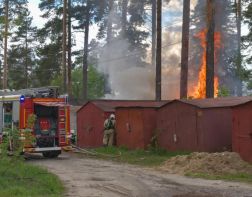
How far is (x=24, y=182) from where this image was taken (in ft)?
45.8

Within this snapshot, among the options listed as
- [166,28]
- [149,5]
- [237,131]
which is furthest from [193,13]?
[237,131]

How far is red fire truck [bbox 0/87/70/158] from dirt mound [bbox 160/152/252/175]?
6.34 meters

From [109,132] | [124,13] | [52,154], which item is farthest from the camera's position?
[124,13]

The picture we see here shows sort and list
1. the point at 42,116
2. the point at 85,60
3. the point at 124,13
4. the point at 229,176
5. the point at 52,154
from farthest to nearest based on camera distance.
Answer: the point at 85,60 → the point at 124,13 → the point at 52,154 → the point at 42,116 → the point at 229,176

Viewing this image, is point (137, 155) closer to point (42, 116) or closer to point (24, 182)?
point (42, 116)

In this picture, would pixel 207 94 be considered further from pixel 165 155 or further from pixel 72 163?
pixel 72 163

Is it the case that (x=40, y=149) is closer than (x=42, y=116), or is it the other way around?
(x=40, y=149)

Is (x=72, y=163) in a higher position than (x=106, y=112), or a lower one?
lower

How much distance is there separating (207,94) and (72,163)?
8982 millimetres

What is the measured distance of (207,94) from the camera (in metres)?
26.8

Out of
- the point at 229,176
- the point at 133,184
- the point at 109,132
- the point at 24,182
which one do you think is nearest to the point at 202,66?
the point at 109,132

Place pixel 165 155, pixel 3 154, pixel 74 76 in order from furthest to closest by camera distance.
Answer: pixel 74 76, pixel 165 155, pixel 3 154

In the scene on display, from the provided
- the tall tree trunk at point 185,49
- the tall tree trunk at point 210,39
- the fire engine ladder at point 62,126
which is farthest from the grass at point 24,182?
the tall tree trunk at point 185,49

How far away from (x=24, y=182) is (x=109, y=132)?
12414mm
